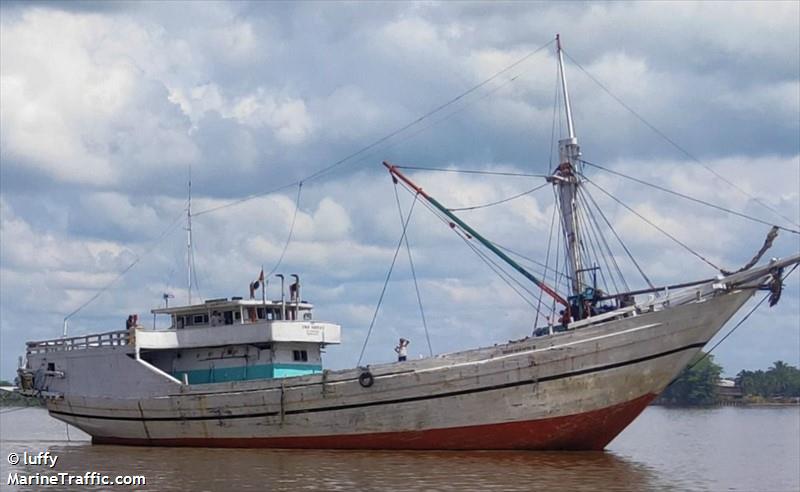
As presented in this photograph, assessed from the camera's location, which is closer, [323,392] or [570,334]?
[570,334]

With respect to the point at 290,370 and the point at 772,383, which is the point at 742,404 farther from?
the point at 290,370

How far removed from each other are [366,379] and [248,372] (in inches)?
236

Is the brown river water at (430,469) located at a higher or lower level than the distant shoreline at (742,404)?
lower

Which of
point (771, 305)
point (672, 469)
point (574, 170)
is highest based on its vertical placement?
point (574, 170)

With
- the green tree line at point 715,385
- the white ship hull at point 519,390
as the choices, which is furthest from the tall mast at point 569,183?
the green tree line at point 715,385

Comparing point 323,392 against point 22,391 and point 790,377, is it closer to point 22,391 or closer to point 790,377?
point 22,391

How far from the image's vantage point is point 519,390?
32312 millimetres

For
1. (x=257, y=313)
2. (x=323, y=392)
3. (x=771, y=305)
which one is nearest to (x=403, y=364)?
(x=323, y=392)

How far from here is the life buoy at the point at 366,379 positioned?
33.7m

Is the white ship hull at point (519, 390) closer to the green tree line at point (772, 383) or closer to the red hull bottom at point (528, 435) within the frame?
the red hull bottom at point (528, 435)

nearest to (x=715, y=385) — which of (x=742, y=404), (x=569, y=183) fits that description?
(x=742, y=404)

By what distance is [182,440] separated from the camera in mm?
37906

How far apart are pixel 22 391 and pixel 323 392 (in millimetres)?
14860

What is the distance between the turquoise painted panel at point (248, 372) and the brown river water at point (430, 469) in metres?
2.81
